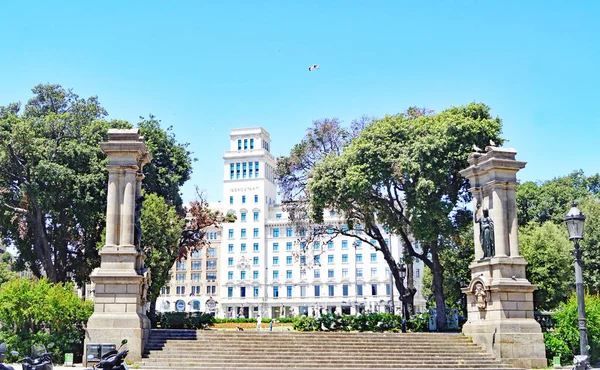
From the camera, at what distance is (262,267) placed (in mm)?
108125

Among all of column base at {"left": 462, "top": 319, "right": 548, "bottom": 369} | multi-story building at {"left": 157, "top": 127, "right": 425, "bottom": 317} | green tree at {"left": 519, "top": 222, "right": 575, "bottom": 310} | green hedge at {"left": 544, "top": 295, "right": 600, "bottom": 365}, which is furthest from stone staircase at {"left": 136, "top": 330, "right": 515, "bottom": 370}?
multi-story building at {"left": 157, "top": 127, "right": 425, "bottom": 317}

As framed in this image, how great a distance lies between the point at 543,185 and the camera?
64.9 metres

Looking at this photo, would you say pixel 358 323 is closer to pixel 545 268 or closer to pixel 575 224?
pixel 545 268

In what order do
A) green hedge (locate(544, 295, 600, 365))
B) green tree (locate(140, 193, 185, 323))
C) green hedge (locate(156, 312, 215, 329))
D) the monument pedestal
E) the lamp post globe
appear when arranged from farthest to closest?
green hedge (locate(156, 312, 215, 329)) < green tree (locate(140, 193, 185, 323)) < green hedge (locate(544, 295, 600, 365)) < the monument pedestal < the lamp post globe

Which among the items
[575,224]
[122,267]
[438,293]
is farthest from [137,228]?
[438,293]

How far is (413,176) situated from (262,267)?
73929 mm

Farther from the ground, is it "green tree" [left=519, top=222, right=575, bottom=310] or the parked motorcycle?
"green tree" [left=519, top=222, right=575, bottom=310]

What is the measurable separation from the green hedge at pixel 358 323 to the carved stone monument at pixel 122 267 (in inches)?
507

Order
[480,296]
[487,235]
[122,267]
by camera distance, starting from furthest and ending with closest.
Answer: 1. [487,235]
2. [480,296]
3. [122,267]

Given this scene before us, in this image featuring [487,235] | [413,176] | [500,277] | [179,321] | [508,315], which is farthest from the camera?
[179,321]

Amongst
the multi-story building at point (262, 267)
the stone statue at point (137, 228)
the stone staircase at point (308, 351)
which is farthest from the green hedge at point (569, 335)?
the multi-story building at point (262, 267)

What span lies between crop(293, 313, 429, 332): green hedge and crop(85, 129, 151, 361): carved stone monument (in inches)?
507

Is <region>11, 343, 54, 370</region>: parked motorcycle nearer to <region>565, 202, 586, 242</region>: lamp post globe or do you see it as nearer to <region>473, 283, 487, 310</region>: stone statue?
<region>565, 202, 586, 242</region>: lamp post globe

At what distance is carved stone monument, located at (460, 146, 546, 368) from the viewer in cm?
2614
